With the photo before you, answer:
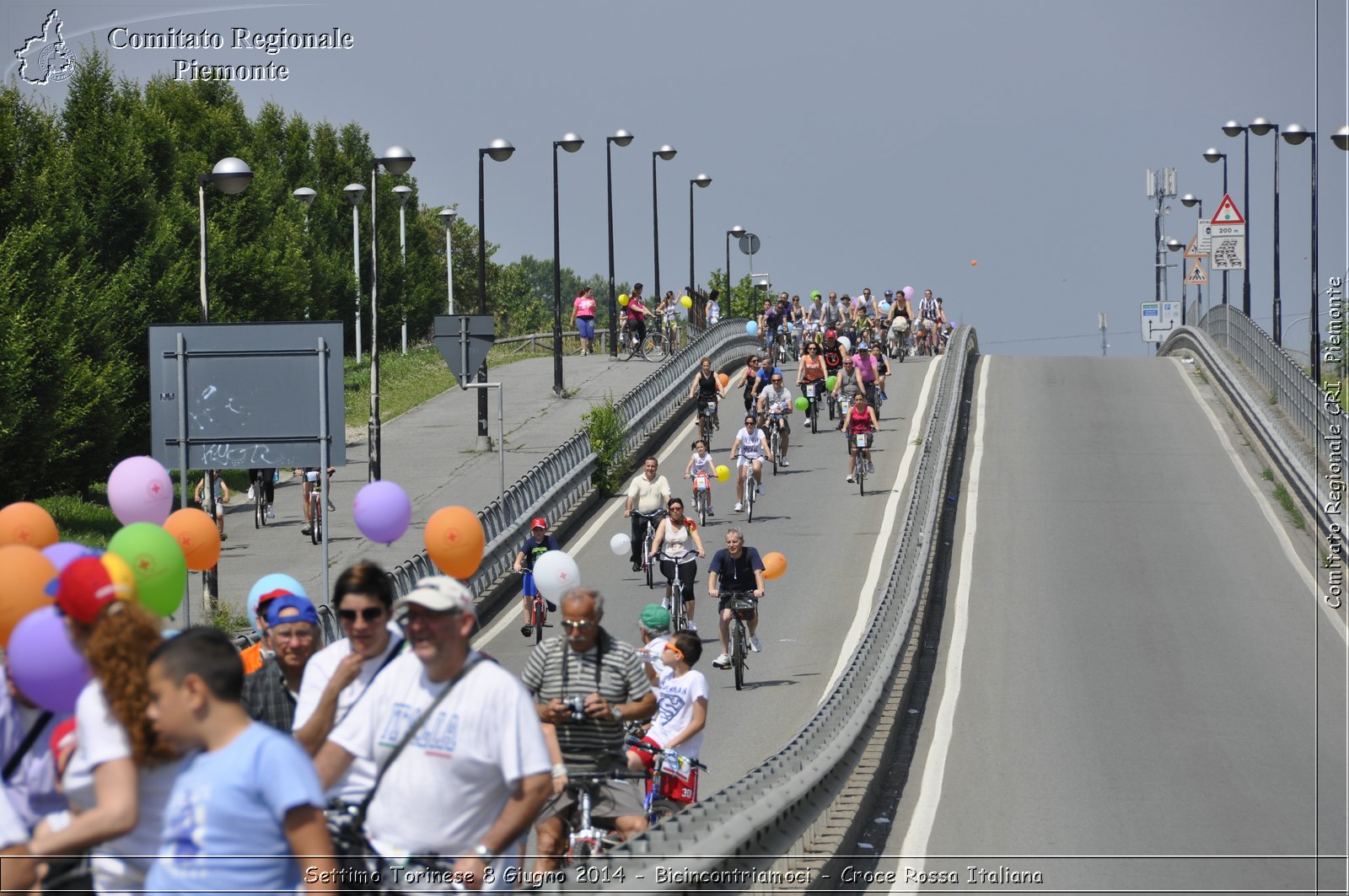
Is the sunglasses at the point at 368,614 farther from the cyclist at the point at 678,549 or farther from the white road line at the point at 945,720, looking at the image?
the cyclist at the point at 678,549

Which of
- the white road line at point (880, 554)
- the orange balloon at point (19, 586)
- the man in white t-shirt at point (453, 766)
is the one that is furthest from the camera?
the white road line at point (880, 554)

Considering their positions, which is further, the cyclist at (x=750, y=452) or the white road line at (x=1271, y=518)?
the cyclist at (x=750, y=452)

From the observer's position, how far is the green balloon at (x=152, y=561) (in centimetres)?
743

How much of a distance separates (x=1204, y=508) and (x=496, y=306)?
256 feet

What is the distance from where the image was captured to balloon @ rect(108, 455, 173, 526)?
11.8 meters

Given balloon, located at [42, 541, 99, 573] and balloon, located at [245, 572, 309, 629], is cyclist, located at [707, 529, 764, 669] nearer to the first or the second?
balloon, located at [245, 572, 309, 629]

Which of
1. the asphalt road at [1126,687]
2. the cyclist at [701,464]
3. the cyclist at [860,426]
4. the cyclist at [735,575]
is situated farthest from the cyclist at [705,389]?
the cyclist at [735,575]

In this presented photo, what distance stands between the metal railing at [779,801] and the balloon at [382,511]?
3.02 metres

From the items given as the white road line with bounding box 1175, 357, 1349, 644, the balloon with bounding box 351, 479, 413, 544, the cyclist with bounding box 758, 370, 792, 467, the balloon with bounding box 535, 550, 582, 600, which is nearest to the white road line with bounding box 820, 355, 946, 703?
the cyclist with bounding box 758, 370, 792, 467

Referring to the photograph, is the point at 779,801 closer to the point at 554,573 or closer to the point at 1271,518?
the point at 554,573

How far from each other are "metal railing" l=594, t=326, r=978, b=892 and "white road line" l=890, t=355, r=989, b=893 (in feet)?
2.32

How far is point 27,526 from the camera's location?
9.09 m

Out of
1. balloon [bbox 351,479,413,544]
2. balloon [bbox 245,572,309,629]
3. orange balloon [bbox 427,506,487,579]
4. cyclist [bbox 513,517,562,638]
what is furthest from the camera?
cyclist [bbox 513,517,562,638]

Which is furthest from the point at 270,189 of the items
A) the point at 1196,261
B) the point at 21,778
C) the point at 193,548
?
the point at 21,778
